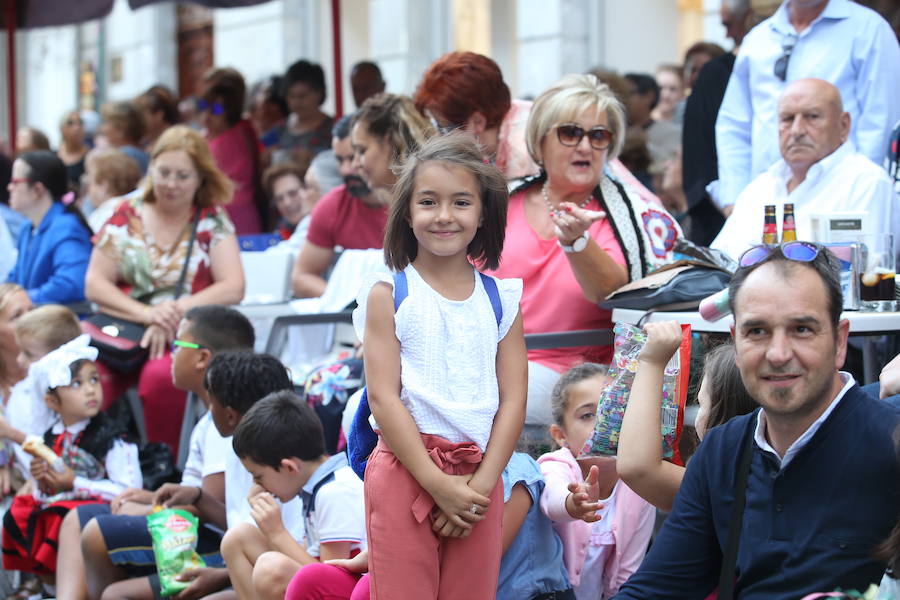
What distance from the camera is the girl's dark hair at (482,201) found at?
3.15m

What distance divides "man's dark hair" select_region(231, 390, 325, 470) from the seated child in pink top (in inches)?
29.1

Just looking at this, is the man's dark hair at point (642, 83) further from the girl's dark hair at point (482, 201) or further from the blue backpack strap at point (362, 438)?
the blue backpack strap at point (362, 438)

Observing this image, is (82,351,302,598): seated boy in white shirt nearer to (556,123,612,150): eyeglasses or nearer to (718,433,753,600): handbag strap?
(556,123,612,150): eyeglasses

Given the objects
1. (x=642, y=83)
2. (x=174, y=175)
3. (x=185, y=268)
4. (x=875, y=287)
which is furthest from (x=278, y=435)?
(x=642, y=83)

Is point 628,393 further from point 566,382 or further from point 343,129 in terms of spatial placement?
point 343,129

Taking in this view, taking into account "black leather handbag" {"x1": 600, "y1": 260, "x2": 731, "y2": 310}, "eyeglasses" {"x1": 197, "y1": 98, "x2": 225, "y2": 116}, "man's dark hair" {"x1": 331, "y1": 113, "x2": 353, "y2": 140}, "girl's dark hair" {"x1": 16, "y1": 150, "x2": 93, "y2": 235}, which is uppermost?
"eyeglasses" {"x1": 197, "y1": 98, "x2": 225, "y2": 116}

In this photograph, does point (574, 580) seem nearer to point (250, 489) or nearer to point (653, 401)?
point (653, 401)

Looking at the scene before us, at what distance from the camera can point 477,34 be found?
11.5 metres

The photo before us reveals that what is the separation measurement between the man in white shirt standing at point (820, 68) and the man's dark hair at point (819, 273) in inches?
96.3

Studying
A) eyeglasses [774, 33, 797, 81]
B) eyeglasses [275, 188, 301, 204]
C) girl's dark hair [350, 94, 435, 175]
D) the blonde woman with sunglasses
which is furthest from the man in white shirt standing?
eyeglasses [275, 188, 301, 204]

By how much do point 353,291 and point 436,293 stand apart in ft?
7.46

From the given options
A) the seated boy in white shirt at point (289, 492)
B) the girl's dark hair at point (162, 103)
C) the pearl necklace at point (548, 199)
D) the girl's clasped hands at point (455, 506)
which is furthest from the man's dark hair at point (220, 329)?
the girl's dark hair at point (162, 103)

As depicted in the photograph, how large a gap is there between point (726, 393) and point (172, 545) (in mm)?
2066

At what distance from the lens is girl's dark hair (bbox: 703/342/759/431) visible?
309cm
